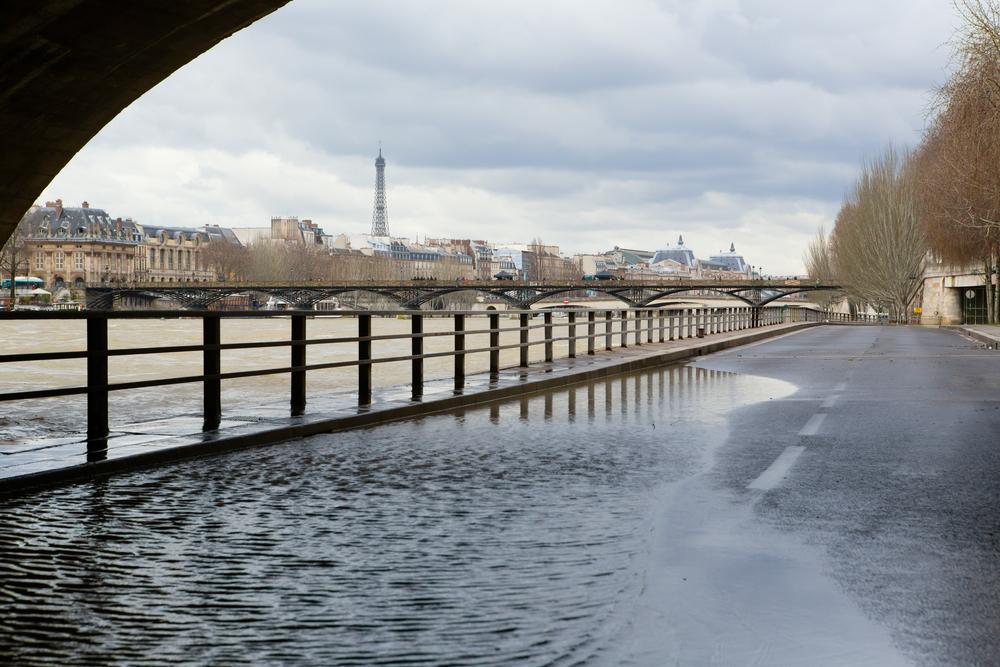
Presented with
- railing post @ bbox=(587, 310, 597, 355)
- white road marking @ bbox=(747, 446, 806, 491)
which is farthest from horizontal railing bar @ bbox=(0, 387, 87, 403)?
railing post @ bbox=(587, 310, 597, 355)

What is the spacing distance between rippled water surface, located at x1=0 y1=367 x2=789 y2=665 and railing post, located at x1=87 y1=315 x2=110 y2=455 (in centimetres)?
122

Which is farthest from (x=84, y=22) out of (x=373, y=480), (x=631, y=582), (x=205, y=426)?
(x=631, y=582)

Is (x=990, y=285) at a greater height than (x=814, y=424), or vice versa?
(x=990, y=285)

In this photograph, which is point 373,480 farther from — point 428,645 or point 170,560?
point 428,645

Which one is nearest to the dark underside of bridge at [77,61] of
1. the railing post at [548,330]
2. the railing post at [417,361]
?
the railing post at [548,330]

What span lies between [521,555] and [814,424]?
25.7 feet

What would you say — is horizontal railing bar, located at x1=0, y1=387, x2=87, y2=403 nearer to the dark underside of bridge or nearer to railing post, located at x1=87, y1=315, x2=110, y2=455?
railing post, located at x1=87, y1=315, x2=110, y2=455

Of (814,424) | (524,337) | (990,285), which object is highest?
(990,285)

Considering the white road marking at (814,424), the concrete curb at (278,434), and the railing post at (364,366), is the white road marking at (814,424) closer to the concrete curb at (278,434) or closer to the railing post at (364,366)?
the concrete curb at (278,434)

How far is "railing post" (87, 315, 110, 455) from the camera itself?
33.6ft

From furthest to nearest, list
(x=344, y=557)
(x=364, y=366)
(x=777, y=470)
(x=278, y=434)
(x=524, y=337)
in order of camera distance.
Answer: (x=524, y=337) → (x=364, y=366) → (x=278, y=434) → (x=777, y=470) → (x=344, y=557)

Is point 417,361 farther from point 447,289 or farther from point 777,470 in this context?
point 447,289

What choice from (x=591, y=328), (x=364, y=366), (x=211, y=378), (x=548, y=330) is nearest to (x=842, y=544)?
(x=211, y=378)

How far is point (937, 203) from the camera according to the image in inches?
2280
